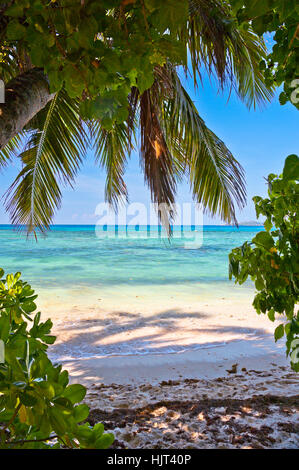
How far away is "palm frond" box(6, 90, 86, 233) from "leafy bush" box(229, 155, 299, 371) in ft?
9.04

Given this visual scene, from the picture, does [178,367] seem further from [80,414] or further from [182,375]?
[80,414]

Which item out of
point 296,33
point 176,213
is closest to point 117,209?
point 176,213

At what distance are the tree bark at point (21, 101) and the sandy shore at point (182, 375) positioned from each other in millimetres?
1551

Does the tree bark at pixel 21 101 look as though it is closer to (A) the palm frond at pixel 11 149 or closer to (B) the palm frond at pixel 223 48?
(B) the palm frond at pixel 223 48

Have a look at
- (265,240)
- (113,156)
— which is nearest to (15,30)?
(265,240)

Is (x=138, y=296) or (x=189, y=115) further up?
(x=189, y=115)

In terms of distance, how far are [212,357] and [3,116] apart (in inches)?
114

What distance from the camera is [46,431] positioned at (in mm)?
423

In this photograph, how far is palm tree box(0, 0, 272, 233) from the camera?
10.0 ft

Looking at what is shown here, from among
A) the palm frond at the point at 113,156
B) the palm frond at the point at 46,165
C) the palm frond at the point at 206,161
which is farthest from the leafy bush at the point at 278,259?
the palm frond at the point at 113,156

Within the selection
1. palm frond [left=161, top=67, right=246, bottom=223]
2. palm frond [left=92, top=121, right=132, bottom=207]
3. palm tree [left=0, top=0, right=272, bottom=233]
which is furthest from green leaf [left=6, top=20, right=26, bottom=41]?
palm frond [left=92, top=121, right=132, bottom=207]

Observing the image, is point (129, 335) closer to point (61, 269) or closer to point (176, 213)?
point (176, 213)

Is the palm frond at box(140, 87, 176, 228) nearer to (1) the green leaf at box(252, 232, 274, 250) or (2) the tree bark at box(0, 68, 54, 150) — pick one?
(2) the tree bark at box(0, 68, 54, 150)

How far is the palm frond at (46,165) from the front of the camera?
11.1ft
